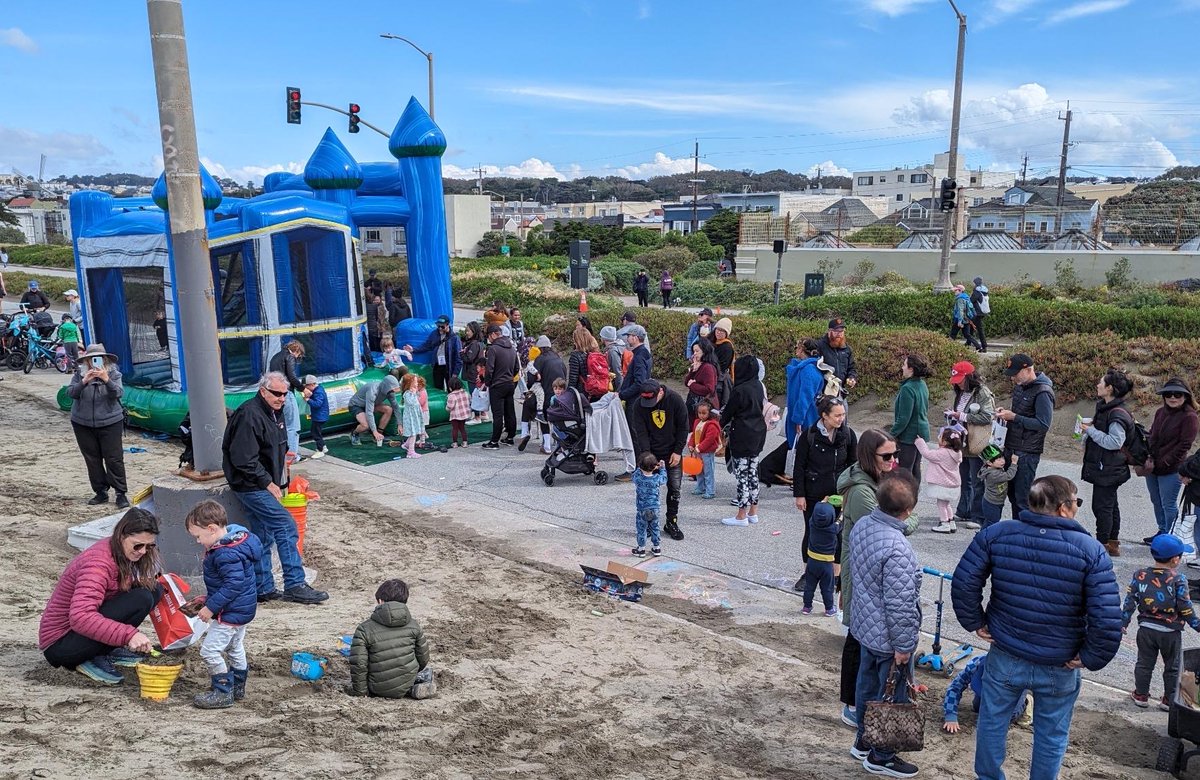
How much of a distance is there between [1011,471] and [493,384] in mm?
6692

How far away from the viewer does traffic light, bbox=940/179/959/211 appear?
69.3ft

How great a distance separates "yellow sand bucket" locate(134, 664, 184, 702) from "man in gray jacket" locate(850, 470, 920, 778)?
12.3 feet

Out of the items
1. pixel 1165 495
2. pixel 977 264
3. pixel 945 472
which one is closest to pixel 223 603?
pixel 945 472

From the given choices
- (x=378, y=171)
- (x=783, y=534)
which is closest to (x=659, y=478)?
(x=783, y=534)

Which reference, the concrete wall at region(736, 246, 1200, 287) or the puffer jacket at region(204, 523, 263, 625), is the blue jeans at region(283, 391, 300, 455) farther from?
the concrete wall at region(736, 246, 1200, 287)

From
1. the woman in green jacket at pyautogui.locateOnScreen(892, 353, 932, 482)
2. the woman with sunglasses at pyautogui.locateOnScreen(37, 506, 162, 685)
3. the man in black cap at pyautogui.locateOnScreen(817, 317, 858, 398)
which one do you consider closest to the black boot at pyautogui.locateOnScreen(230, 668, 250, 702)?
the woman with sunglasses at pyautogui.locateOnScreen(37, 506, 162, 685)

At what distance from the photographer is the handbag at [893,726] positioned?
453 cm

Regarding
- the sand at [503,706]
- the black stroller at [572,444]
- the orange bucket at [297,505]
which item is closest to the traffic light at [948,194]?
the black stroller at [572,444]

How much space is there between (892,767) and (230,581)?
3.68 meters

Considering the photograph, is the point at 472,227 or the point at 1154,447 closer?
the point at 1154,447

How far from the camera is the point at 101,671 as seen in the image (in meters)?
5.30

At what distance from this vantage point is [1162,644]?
17.8ft

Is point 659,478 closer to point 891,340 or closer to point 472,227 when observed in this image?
point 891,340

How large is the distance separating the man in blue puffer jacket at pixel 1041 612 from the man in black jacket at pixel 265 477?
15.7 ft
